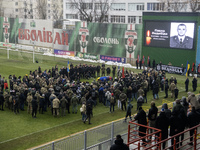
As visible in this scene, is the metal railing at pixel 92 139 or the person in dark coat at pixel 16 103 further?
the person in dark coat at pixel 16 103

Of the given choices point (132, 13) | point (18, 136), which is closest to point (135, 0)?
point (132, 13)

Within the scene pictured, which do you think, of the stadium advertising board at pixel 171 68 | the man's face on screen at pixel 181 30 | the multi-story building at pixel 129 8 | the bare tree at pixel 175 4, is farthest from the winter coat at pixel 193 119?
the multi-story building at pixel 129 8

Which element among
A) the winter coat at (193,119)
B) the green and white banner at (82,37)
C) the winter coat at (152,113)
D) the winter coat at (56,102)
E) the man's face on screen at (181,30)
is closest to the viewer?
the winter coat at (193,119)

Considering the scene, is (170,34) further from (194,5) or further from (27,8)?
(27,8)

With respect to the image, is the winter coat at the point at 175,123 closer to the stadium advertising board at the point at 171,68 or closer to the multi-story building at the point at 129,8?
the stadium advertising board at the point at 171,68

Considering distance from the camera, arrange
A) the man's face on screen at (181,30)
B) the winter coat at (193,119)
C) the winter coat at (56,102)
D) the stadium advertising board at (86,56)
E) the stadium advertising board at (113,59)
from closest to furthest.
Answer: the winter coat at (193,119) → the winter coat at (56,102) → the man's face on screen at (181,30) → the stadium advertising board at (113,59) → the stadium advertising board at (86,56)

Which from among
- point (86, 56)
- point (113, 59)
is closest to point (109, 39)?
point (113, 59)

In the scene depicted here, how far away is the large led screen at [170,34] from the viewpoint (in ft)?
116

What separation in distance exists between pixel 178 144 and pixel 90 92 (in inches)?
454

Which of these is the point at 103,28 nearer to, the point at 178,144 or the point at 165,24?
the point at 165,24

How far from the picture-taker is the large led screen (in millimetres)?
35344

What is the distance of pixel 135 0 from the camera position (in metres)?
79.8

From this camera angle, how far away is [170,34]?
36688 millimetres

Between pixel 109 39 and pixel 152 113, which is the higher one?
pixel 109 39
